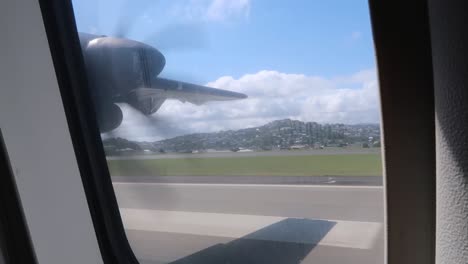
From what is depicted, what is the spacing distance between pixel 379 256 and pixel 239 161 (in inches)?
23.9

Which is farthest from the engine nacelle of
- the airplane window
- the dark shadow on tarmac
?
the dark shadow on tarmac

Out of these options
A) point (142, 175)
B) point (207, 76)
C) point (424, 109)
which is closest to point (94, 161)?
point (142, 175)

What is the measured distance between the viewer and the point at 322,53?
1.17m

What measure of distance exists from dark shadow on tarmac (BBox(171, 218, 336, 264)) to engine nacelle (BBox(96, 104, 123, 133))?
0.67 m

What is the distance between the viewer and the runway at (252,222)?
1.18 meters

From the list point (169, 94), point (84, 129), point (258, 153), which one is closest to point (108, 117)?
point (84, 129)

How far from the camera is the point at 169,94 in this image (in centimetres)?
157

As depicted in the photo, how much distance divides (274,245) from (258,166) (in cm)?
31

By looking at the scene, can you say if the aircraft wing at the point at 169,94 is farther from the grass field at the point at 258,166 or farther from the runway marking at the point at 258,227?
the runway marking at the point at 258,227

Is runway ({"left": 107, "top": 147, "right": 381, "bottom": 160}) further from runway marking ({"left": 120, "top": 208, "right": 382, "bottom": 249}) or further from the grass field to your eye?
runway marking ({"left": 120, "top": 208, "right": 382, "bottom": 249})

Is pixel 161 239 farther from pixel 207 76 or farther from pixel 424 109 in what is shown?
pixel 424 109

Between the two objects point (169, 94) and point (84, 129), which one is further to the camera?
point (169, 94)

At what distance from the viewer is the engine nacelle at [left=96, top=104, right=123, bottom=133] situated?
60.9 inches

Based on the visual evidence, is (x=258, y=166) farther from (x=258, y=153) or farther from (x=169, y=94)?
(x=169, y=94)
